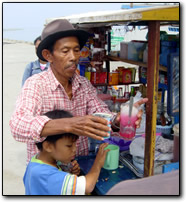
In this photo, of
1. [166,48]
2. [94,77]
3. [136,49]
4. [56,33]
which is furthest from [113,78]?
[56,33]

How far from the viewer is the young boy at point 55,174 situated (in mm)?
1713

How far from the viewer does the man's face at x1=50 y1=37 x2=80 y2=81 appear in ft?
7.29

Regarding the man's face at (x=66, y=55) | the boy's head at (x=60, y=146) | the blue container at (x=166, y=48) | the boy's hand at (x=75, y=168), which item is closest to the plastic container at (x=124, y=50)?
the blue container at (x=166, y=48)

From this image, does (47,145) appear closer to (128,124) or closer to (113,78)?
(128,124)

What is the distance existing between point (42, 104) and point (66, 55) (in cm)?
44

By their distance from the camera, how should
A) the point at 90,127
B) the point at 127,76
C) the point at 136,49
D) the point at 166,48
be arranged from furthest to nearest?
the point at 127,76, the point at 136,49, the point at 166,48, the point at 90,127

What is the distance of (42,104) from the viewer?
2.26m

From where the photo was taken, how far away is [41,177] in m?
1.76

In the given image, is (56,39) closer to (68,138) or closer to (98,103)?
(98,103)

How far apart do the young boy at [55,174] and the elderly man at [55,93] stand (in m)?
→ 0.11

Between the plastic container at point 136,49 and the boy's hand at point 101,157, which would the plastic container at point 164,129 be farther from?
the plastic container at point 136,49

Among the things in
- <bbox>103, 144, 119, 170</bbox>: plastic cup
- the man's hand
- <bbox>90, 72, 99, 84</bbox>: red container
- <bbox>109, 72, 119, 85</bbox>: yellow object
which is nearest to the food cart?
<bbox>103, 144, 119, 170</bbox>: plastic cup

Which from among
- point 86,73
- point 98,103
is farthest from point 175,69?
point 86,73

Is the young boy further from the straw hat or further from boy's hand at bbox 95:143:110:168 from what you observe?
the straw hat
